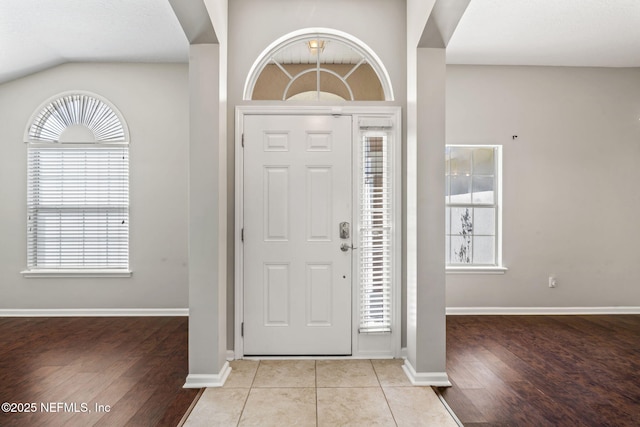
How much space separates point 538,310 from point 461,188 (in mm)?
1765

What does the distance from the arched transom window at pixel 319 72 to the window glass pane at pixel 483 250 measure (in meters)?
2.42

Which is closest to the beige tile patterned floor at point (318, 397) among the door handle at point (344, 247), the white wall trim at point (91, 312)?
the door handle at point (344, 247)

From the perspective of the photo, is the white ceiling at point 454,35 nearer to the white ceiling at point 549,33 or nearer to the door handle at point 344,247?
the white ceiling at point 549,33

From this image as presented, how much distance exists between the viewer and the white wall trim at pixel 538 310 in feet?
14.3

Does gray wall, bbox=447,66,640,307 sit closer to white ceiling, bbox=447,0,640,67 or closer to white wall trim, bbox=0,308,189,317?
white ceiling, bbox=447,0,640,67

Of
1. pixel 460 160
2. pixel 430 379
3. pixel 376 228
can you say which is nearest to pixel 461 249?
pixel 460 160

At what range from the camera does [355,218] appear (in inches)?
122

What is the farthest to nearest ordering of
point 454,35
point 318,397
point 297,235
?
point 454,35 < point 297,235 < point 318,397

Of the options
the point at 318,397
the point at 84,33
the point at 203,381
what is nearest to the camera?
the point at 318,397

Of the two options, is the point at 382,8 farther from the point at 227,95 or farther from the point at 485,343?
the point at 485,343

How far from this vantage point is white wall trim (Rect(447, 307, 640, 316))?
14.3ft

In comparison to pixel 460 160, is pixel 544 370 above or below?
below

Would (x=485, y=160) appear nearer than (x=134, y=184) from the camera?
No

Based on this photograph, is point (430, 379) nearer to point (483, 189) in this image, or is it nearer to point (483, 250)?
point (483, 250)
